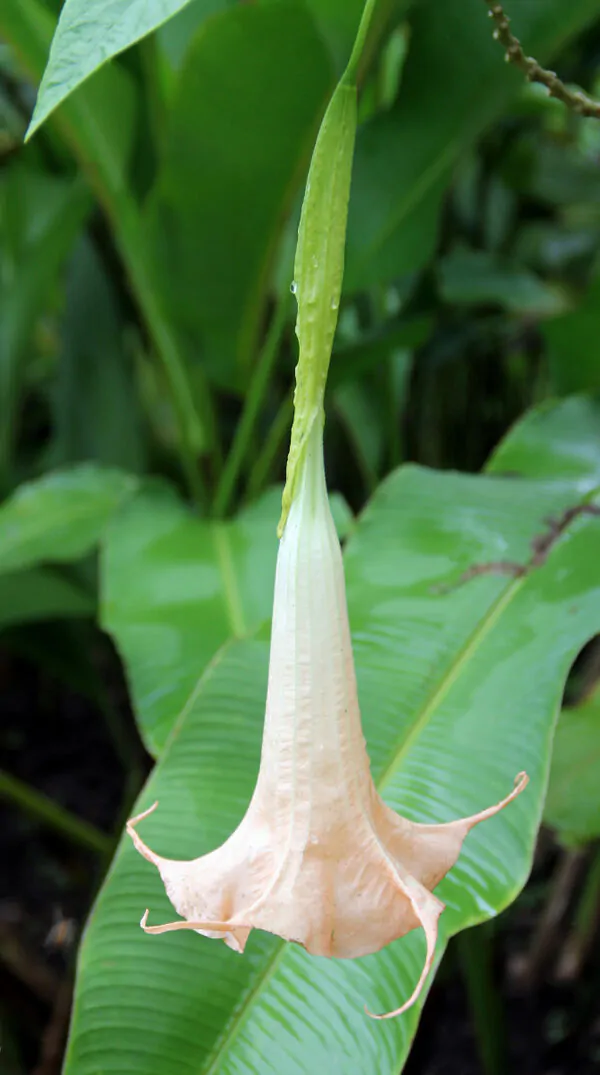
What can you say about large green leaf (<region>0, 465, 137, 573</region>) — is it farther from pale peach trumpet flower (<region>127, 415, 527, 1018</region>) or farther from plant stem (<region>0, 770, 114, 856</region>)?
pale peach trumpet flower (<region>127, 415, 527, 1018</region>)

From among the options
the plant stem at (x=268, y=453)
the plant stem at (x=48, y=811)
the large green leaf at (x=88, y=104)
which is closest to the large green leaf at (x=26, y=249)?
the large green leaf at (x=88, y=104)

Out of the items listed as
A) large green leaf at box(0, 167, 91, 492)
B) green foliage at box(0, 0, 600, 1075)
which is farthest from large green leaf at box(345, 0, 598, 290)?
large green leaf at box(0, 167, 91, 492)

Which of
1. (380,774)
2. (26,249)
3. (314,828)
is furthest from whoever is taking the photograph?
(26,249)

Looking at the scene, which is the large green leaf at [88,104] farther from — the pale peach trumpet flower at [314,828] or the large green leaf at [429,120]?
the pale peach trumpet flower at [314,828]

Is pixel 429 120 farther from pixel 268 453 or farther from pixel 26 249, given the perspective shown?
pixel 26 249

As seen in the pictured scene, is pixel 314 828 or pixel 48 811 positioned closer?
pixel 314 828

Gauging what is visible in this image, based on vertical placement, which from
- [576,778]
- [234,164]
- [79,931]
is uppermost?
[234,164]

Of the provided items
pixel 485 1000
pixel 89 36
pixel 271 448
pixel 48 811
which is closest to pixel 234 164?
pixel 271 448
